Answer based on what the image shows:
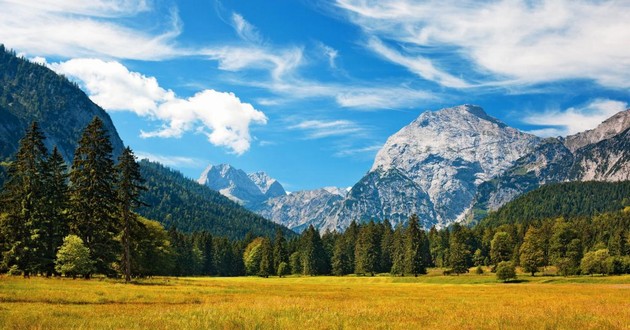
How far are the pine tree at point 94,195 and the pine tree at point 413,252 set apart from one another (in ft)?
257

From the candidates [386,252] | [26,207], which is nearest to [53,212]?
[26,207]

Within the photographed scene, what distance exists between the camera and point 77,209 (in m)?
56.6

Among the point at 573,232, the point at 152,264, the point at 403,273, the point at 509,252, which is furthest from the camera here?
the point at 509,252

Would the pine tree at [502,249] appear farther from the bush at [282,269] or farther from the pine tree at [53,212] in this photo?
the pine tree at [53,212]

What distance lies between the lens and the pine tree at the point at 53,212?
55.3 m

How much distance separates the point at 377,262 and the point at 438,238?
147 feet

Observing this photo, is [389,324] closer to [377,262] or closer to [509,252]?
[377,262]

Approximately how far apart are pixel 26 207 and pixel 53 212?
3587 mm

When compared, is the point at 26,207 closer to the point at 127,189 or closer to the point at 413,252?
the point at 127,189

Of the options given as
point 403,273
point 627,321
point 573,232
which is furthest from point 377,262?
point 627,321

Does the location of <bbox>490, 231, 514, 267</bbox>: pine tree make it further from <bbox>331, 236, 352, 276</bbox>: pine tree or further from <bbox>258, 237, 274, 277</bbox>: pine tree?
<bbox>258, 237, 274, 277</bbox>: pine tree

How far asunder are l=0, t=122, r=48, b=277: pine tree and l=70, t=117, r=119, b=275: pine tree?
3.71m

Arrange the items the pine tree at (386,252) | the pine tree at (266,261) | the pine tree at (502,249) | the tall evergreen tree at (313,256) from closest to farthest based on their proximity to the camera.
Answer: the tall evergreen tree at (313,256), the pine tree at (386,252), the pine tree at (266,261), the pine tree at (502,249)

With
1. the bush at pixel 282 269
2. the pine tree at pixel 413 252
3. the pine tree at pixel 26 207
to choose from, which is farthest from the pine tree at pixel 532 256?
the pine tree at pixel 26 207
